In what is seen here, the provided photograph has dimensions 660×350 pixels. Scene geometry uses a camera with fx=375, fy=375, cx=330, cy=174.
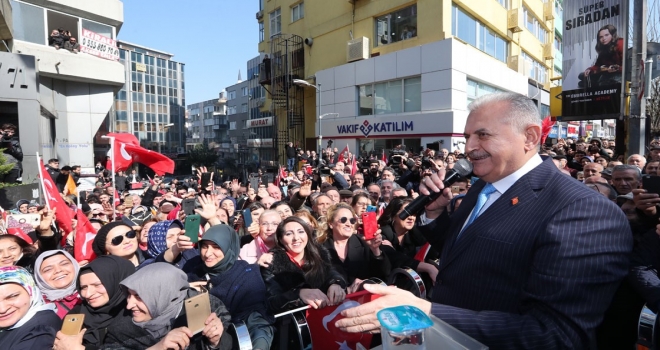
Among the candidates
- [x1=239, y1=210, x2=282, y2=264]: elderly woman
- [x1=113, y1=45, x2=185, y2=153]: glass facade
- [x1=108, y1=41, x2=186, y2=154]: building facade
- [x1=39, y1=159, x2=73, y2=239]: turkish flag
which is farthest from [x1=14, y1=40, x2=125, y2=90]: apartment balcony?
[x1=113, y1=45, x2=185, y2=153]: glass facade

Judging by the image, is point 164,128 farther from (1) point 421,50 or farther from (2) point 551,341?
(2) point 551,341

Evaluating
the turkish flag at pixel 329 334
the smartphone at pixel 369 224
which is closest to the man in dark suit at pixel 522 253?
the turkish flag at pixel 329 334

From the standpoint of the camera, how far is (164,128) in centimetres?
6850

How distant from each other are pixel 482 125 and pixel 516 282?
68 cm

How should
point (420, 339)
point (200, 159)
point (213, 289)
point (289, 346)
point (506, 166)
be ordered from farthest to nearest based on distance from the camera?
point (200, 159) → point (213, 289) → point (289, 346) → point (506, 166) → point (420, 339)

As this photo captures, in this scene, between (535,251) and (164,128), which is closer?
(535,251)

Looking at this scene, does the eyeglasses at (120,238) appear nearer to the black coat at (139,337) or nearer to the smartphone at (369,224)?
the black coat at (139,337)

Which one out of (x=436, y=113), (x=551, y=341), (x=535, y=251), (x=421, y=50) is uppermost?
(x=421, y=50)

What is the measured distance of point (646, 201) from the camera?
265 cm

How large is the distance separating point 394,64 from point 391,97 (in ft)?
5.24

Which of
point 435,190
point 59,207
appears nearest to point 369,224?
point 435,190

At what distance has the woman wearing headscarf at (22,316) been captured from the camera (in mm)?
2406

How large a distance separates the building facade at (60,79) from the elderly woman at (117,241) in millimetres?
14051

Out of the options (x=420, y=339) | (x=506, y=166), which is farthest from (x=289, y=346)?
(x=506, y=166)
